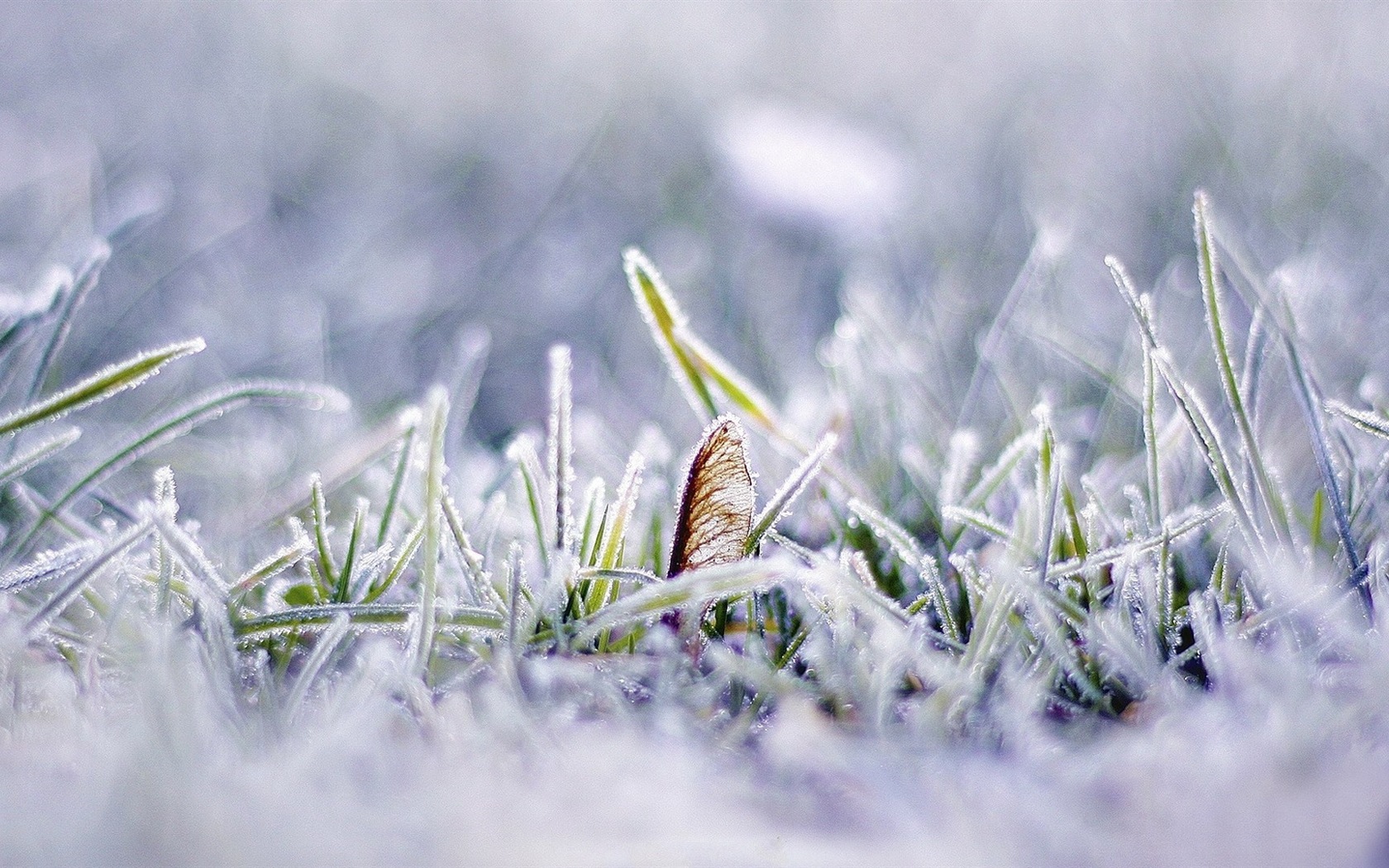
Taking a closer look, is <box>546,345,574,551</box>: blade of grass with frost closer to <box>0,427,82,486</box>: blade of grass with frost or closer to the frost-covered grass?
the frost-covered grass

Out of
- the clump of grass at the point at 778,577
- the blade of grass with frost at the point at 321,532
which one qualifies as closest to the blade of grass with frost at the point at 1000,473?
the clump of grass at the point at 778,577

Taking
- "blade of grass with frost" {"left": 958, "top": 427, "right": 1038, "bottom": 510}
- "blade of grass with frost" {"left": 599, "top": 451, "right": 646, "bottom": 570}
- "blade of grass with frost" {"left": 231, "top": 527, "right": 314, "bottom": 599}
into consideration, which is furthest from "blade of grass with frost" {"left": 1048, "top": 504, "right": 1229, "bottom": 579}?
"blade of grass with frost" {"left": 231, "top": 527, "right": 314, "bottom": 599}

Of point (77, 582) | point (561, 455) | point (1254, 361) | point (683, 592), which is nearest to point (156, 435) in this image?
point (77, 582)

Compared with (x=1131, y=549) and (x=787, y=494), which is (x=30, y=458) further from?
(x=1131, y=549)

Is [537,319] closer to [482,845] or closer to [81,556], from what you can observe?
[81,556]

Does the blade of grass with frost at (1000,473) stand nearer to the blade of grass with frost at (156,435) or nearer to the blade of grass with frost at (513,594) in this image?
the blade of grass with frost at (513,594)

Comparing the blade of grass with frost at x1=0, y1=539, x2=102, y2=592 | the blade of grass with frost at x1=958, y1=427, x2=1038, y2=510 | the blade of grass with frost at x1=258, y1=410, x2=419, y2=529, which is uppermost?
the blade of grass with frost at x1=958, y1=427, x2=1038, y2=510

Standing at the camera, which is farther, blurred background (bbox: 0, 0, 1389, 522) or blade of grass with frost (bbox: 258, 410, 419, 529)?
blurred background (bbox: 0, 0, 1389, 522)
